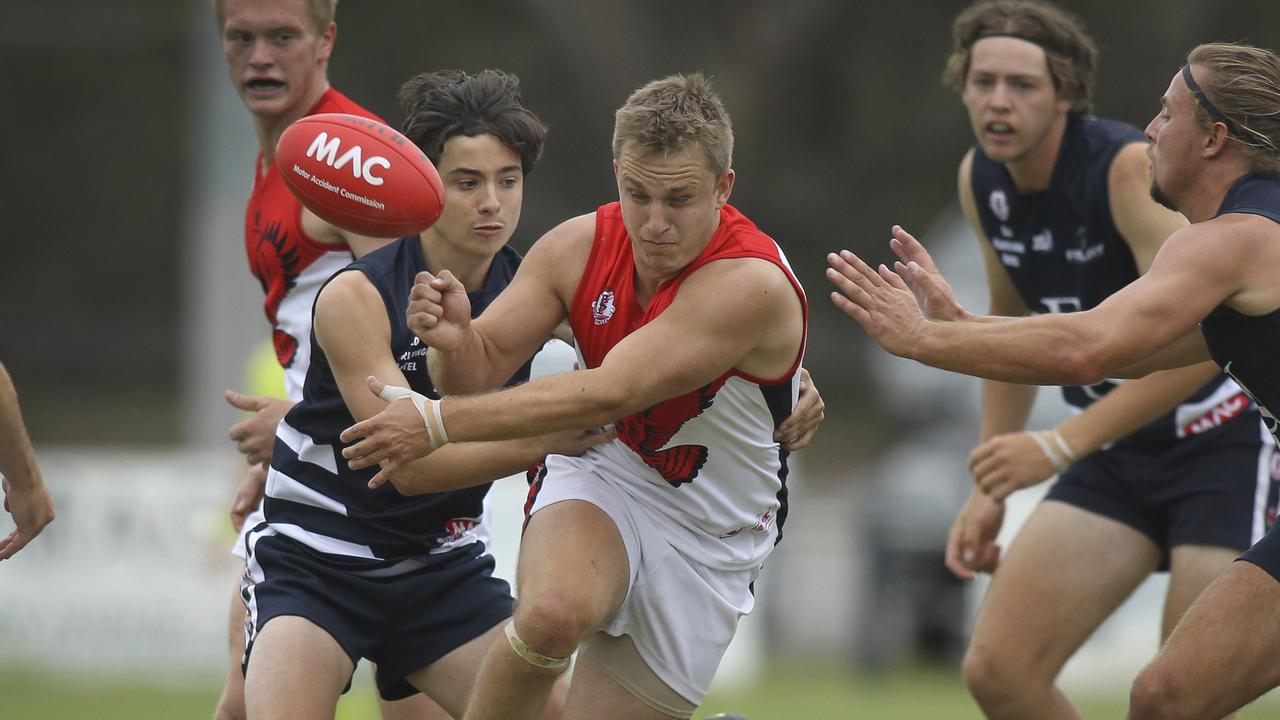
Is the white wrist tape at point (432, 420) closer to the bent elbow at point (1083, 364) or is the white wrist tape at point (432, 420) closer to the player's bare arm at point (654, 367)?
the player's bare arm at point (654, 367)

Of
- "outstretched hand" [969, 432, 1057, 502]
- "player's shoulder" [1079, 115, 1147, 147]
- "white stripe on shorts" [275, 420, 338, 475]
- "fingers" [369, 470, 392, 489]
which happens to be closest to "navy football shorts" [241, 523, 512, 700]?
"white stripe on shorts" [275, 420, 338, 475]

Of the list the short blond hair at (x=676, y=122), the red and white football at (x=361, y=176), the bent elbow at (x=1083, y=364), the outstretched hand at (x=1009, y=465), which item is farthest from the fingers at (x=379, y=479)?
the outstretched hand at (x=1009, y=465)

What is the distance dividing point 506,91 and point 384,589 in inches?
61.3

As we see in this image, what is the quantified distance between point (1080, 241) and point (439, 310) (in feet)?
8.32

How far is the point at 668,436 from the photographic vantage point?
527cm

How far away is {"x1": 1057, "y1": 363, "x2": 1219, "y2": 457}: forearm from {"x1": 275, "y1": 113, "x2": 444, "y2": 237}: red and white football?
2.46m

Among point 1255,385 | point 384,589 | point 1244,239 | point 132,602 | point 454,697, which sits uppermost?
point 1244,239

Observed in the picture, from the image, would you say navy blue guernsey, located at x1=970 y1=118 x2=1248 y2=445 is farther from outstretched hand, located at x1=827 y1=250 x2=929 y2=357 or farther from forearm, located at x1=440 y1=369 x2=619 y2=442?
forearm, located at x1=440 y1=369 x2=619 y2=442

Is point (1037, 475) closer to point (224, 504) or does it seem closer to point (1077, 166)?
point (1077, 166)

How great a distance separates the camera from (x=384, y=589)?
5.33m

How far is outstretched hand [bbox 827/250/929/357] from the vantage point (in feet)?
16.2

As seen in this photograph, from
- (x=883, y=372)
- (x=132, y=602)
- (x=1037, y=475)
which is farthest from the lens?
(x=883, y=372)

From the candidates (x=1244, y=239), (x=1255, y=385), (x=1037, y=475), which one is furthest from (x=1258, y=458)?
(x=1244, y=239)

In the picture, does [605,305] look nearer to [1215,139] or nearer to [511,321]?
[511,321]
